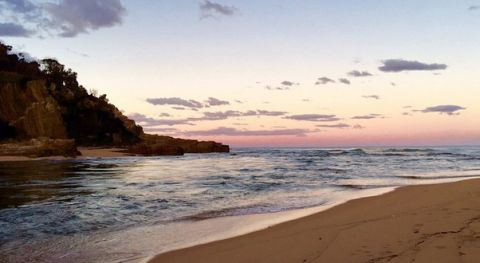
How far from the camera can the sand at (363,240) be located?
5.99m

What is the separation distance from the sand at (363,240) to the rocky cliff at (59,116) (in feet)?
171

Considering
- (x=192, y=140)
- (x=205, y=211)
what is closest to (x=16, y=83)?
(x=192, y=140)

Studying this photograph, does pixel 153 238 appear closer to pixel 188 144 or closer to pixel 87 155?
pixel 87 155

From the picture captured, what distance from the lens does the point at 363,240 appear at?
7023 mm

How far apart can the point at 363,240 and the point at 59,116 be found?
7014 cm

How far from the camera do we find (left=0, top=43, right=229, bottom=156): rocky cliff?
213ft

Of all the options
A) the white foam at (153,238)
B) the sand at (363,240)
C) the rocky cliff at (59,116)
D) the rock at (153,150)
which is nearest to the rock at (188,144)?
the rocky cliff at (59,116)

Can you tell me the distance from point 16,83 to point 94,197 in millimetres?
63021

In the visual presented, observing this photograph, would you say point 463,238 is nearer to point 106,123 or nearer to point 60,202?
point 60,202

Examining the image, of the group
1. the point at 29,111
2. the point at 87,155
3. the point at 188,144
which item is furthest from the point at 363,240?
the point at 188,144

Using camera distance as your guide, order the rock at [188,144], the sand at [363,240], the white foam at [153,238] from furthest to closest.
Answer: the rock at [188,144] < the white foam at [153,238] < the sand at [363,240]

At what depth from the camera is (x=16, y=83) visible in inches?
2677

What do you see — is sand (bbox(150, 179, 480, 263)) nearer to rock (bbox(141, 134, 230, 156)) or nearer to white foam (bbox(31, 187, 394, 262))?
white foam (bbox(31, 187, 394, 262))

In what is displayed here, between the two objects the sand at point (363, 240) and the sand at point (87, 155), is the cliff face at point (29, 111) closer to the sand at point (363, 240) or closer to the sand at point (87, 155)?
the sand at point (87, 155)
